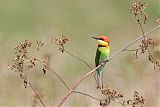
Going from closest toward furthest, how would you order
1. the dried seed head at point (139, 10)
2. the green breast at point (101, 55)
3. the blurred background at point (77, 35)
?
the dried seed head at point (139, 10) → the green breast at point (101, 55) → the blurred background at point (77, 35)

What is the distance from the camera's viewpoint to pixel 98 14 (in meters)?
17.8

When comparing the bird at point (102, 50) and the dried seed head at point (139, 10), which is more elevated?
the dried seed head at point (139, 10)

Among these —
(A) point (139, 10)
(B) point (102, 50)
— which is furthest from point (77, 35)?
(A) point (139, 10)

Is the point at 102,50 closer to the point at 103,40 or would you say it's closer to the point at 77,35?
the point at 103,40

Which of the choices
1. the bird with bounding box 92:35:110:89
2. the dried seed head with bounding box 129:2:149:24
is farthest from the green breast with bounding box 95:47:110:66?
the dried seed head with bounding box 129:2:149:24

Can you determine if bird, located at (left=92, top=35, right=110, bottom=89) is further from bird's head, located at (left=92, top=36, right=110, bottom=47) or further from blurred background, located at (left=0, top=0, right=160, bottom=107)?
blurred background, located at (left=0, top=0, right=160, bottom=107)

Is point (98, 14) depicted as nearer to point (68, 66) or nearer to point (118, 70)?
point (68, 66)

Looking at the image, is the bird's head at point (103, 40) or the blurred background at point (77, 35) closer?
the bird's head at point (103, 40)

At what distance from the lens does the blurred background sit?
14.4ft

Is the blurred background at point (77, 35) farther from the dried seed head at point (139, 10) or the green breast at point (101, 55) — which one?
the dried seed head at point (139, 10)

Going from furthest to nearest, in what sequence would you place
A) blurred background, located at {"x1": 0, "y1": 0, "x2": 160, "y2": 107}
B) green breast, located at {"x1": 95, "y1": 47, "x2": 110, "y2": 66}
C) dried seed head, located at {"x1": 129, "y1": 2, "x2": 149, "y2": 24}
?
blurred background, located at {"x1": 0, "y1": 0, "x2": 160, "y2": 107}, green breast, located at {"x1": 95, "y1": 47, "x2": 110, "y2": 66}, dried seed head, located at {"x1": 129, "y1": 2, "x2": 149, "y2": 24}

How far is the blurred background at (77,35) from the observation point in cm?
438

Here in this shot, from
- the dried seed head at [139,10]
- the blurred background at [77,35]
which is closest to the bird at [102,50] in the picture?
the blurred background at [77,35]

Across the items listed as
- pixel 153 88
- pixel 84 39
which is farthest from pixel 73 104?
pixel 84 39
